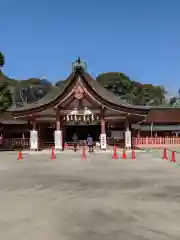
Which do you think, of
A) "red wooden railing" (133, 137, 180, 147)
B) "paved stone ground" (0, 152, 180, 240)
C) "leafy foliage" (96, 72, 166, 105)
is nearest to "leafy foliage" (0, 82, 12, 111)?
"red wooden railing" (133, 137, 180, 147)

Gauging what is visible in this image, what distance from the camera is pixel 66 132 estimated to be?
41.3 metres

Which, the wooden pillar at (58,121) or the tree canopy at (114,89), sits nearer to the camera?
the wooden pillar at (58,121)

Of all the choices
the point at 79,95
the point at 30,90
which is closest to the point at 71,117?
the point at 79,95

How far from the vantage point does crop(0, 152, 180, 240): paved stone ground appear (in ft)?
19.4

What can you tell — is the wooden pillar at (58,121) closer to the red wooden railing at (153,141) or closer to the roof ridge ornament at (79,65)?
the roof ridge ornament at (79,65)

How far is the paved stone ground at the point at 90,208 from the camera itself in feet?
19.4

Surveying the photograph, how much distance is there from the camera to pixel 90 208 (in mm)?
7832

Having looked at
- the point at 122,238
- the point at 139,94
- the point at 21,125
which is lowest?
the point at 122,238

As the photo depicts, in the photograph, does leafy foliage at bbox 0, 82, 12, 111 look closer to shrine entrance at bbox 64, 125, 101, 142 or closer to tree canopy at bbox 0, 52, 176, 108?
shrine entrance at bbox 64, 125, 101, 142

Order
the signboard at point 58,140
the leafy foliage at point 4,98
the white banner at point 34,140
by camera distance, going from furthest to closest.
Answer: the leafy foliage at point 4,98 < the white banner at point 34,140 < the signboard at point 58,140

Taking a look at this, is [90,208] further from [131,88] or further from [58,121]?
[131,88]

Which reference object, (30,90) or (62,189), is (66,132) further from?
(30,90)

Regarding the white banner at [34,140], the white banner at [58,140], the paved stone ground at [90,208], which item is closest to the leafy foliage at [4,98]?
the white banner at [34,140]

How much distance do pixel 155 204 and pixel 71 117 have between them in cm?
2429
